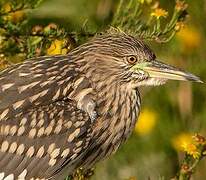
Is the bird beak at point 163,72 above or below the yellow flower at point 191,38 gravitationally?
above

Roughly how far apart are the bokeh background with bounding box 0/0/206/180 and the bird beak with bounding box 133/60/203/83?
2.32 metres

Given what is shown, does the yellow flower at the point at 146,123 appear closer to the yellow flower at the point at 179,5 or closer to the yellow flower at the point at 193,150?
the yellow flower at the point at 179,5

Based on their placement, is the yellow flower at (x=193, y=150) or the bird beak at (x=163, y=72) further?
the bird beak at (x=163, y=72)

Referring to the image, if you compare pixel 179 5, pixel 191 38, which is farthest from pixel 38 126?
pixel 191 38

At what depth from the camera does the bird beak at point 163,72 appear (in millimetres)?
6504

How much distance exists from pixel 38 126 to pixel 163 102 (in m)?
3.15

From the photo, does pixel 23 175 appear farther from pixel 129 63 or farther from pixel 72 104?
pixel 129 63

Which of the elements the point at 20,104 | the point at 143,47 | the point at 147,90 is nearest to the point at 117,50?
the point at 143,47

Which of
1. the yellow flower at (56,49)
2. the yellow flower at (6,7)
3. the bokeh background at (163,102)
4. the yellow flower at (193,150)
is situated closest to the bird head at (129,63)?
the yellow flower at (56,49)

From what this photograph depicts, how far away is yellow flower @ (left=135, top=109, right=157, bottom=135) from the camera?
9180 millimetres

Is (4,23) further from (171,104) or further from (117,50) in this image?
(171,104)

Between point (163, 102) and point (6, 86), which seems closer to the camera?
point (6, 86)

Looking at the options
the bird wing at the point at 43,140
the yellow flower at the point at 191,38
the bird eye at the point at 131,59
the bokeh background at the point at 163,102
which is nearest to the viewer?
the bird wing at the point at 43,140

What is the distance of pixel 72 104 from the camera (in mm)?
6465
